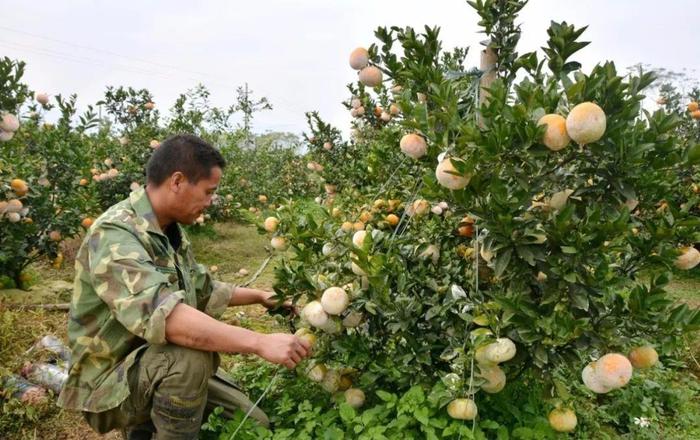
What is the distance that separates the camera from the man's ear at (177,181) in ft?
6.51

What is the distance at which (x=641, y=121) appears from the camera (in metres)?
1.64

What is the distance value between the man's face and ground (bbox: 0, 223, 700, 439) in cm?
107

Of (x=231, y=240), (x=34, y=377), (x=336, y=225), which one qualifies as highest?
(x=336, y=225)

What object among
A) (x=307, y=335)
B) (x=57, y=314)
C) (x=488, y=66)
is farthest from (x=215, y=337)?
A: (x=57, y=314)

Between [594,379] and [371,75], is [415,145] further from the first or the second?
[594,379]

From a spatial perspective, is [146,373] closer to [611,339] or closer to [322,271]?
[322,271]

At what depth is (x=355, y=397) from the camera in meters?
2.04

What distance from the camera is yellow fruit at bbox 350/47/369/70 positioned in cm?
203

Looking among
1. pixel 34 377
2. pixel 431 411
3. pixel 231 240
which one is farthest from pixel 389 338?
pixel 231 240

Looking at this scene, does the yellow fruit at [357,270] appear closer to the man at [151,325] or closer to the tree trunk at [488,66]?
the man at [151,325]

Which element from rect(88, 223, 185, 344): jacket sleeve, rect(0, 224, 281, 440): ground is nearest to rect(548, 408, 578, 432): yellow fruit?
rect(88, 223, 185, 344): jacket sleeve

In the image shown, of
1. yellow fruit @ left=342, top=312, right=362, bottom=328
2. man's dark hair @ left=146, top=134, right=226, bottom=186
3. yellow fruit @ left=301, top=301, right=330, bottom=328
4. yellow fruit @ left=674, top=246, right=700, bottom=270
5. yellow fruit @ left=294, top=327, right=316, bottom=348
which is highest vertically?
man's dark hair @ left=146, top=134, right=226, bottom=186

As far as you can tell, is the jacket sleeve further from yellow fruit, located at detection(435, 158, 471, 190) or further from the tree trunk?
the tree trunk

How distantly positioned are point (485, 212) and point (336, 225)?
30.9 inches
